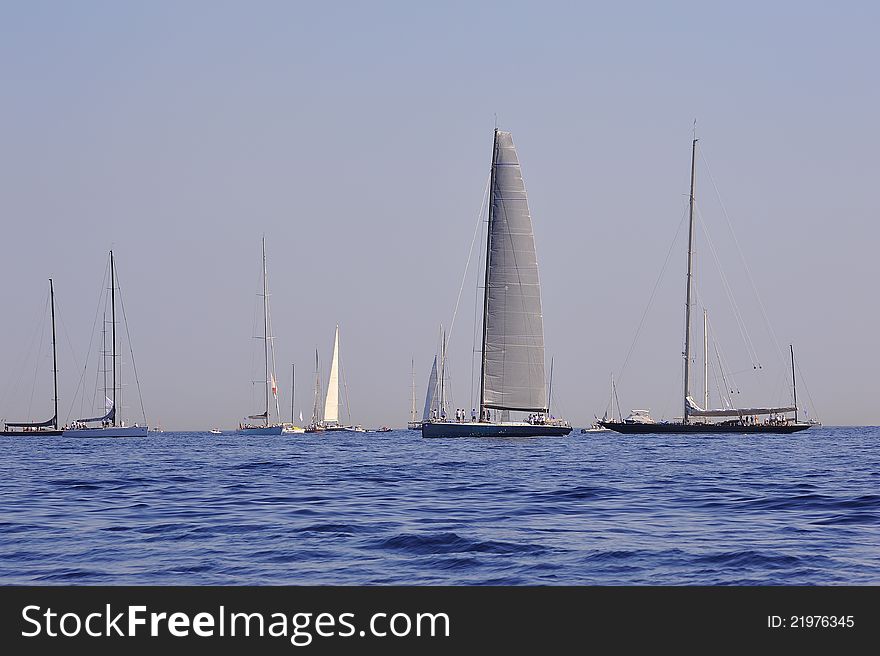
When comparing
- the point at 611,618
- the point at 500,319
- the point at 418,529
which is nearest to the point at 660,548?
the point at 418,529

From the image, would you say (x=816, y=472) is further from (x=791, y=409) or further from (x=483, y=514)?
(x=791, y=409)

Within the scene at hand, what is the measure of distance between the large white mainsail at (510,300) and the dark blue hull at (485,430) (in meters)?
1.80

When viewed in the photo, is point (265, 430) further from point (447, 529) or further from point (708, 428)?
point (447, 529)

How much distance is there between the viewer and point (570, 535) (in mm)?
17156

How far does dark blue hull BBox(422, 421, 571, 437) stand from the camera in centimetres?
7262

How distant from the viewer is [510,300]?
247ft

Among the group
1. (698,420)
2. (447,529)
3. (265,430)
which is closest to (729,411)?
(698,420)

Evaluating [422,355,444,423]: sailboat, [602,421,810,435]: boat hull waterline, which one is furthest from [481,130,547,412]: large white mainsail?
[422,355,444,423]: sailboat

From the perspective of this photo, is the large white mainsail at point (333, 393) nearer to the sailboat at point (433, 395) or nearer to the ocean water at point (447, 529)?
the sailboat at point (433, 395)

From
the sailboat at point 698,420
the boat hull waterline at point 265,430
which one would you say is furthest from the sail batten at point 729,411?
the boat hull waterline at point 265,430

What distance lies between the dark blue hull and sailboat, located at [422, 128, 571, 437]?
67 mm

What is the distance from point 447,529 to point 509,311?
188 ft

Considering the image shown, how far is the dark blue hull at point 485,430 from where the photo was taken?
238 feet

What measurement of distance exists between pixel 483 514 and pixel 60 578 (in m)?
8.90
